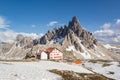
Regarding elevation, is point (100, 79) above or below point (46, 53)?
below

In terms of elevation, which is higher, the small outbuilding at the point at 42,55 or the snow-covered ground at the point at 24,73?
the small outbuilding at the point at 42,55

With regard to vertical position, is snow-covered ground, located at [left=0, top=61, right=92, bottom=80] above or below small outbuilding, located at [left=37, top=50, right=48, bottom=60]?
below

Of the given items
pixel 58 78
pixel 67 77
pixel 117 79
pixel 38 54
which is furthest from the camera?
pixel 38 54

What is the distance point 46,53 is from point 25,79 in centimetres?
16905

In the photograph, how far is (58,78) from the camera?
31281 mm

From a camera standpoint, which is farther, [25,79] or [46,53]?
[46,53]

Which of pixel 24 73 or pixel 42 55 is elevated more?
pixel 42 55

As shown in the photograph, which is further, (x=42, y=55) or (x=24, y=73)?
(x=42, y=55)

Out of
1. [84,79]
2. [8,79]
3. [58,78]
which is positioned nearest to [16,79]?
[8,79]

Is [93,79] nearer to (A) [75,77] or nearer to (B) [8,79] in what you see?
(A) [75,77]

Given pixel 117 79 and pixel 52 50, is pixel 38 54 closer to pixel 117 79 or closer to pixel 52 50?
pixel 52 50

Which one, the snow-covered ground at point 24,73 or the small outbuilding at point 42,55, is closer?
the snow-covered ground at point 24,73

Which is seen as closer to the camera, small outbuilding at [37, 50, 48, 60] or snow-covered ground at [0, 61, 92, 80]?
snow-covered ground at [0, 61, 92, 80]

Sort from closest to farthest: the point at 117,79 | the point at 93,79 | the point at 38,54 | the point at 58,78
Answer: the point at 58,78 < the point at 93,79 < the point at 117,79 < the point at 38,54
